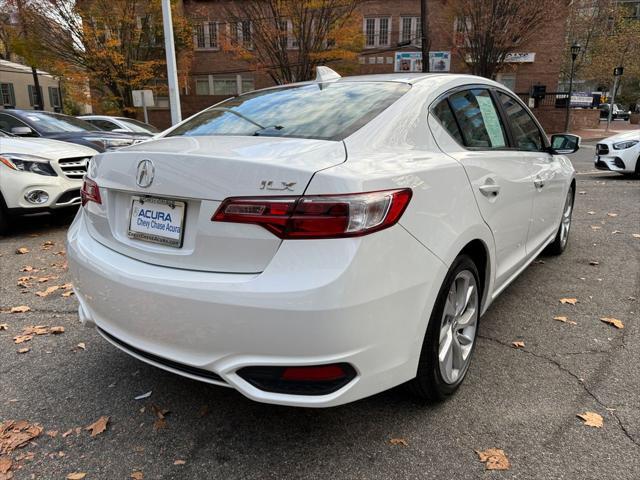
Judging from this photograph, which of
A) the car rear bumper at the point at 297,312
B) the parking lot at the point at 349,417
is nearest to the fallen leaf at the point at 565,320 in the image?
the parking lot at the point at 349,417

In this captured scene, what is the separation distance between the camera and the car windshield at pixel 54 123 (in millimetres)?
7676

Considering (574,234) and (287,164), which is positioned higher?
(287,164)

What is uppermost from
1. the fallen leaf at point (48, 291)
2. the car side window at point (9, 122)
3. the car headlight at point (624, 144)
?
the car side window at point (9, 122)

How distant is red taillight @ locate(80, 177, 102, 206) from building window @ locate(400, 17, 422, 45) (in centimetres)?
3128

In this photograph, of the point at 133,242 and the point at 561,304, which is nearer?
the point at 133,242

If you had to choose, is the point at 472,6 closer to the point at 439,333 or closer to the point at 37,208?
the point at 37,208

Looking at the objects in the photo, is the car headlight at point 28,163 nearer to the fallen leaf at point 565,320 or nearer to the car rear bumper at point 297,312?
the car rear bumper at point 297,312

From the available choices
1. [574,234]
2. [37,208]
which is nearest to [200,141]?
[37,208]

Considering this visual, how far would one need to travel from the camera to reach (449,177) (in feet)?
7.40

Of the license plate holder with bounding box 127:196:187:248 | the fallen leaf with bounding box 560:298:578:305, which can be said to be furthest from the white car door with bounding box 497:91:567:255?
the license plate holder with bounding box 127:196:187:248

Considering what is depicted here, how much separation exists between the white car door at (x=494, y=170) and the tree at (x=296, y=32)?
64.5 feet

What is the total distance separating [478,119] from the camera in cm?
Result: 294

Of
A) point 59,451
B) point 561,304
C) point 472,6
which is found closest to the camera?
point 59,451

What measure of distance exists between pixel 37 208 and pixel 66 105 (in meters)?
43.1
